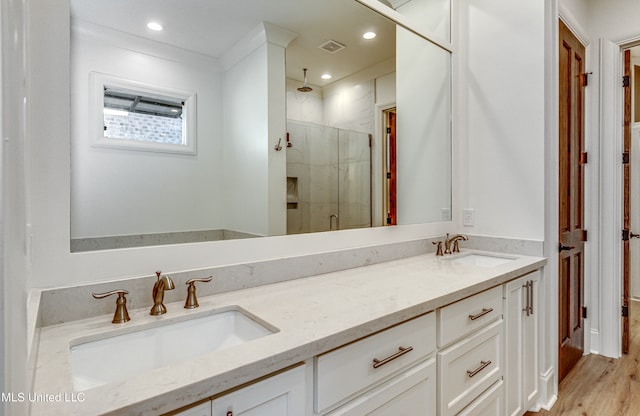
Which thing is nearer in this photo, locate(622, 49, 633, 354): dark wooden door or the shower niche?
the shower niche

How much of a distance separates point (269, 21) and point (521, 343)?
79.3 inches

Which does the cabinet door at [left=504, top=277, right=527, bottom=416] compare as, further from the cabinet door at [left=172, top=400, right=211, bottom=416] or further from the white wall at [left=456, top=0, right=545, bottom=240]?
the cabinet door at [left=172, top=400, right=211, bottom=416]

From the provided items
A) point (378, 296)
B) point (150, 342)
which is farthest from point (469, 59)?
point (150, 342)

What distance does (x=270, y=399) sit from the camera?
79 centimetres

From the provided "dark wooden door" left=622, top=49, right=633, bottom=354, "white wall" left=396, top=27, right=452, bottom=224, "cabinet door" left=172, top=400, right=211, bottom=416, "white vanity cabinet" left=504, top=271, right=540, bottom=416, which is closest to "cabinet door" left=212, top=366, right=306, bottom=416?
"cabinet door" left=172, top=400, right=211, bottom=416

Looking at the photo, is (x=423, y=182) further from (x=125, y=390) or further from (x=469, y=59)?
(x=125, y=390)

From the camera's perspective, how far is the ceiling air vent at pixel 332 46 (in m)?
1.67

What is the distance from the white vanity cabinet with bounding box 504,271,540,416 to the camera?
1680mm

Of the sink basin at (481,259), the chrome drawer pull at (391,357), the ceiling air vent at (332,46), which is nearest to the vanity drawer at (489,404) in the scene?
the chrome drawer pull at (391,357)

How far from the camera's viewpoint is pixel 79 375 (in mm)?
828

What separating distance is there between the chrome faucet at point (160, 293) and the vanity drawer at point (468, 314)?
96cm

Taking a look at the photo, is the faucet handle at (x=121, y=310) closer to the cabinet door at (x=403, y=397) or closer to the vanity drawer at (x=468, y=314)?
the cabinet door at (x=403, y=397)

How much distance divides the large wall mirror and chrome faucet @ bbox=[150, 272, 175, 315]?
0.18 metres

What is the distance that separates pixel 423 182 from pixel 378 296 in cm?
123
